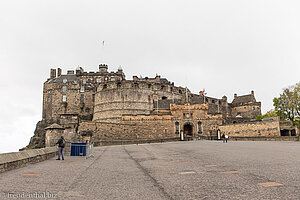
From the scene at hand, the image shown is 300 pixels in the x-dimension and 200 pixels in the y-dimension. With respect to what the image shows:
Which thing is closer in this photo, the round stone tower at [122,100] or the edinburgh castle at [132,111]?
the edinburgh castle at [132,111]

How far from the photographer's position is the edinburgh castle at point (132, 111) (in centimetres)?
2910

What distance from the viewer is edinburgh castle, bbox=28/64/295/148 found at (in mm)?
29105

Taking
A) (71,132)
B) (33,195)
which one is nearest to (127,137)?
(71,132)

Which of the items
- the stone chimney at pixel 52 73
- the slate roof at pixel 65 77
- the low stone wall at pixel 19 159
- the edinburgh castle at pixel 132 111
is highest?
the stone chimney at pixel 52 73

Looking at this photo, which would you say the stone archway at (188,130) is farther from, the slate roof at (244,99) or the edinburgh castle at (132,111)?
the slate roof at (244,99)

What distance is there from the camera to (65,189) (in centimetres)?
397

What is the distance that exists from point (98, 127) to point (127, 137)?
528 centimetres

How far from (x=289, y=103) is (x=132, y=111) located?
24954 millimetres

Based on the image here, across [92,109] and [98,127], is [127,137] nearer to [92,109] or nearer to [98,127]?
[98,127]

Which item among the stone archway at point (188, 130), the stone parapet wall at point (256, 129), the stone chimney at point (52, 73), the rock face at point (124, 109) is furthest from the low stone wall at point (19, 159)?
the stone chimney at point (52, 73)

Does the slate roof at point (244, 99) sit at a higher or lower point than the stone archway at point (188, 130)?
higher

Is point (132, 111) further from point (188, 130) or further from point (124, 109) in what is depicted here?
point (188, 130)

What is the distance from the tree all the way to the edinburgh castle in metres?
6.17

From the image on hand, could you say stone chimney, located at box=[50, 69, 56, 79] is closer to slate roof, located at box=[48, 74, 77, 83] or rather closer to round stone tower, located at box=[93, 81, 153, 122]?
slate roof, located at box=[48, 74, 77, 83]
